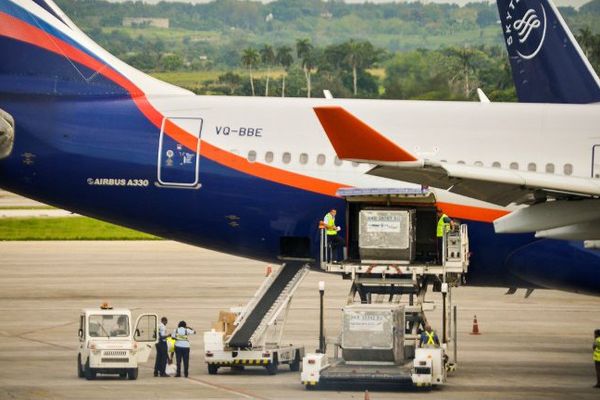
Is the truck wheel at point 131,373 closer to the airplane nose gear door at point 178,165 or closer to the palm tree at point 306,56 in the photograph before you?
the airplane nose gear door at point 178,165

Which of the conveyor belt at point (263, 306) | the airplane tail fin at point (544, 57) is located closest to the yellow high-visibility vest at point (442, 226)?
the conveyor belt at point (263, 306)

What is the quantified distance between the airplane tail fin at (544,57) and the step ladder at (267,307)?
47.5 feet

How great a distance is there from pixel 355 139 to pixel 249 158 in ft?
28.7

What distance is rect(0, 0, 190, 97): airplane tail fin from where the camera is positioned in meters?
35.8

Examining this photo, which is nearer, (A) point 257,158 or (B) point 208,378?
(B) point 208,378

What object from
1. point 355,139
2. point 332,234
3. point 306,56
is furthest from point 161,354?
point 306,56

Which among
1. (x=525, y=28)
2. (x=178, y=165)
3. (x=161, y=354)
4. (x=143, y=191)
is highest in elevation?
Result: (x=525, y=28)

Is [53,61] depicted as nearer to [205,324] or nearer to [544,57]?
[205,324]

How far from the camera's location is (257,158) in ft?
113

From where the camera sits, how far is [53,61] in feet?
119

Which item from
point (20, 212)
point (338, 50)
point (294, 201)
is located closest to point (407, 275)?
point (294, 201)

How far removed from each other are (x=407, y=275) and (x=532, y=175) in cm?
592

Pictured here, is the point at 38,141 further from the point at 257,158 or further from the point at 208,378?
the point at 208,378

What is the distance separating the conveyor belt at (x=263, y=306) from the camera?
107 feet
